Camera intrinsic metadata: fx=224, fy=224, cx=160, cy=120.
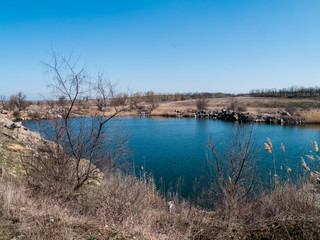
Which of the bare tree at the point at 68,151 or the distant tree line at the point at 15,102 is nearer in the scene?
the bare tree at the point at 68,151

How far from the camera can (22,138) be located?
12641 millimetres

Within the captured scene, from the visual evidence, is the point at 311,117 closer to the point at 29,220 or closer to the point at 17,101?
the point at 29,220

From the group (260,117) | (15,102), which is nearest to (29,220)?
(260,117)

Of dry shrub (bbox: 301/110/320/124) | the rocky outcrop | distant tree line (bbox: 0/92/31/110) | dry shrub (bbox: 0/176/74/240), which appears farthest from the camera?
distant tree line (bbox: 0/92/31/110)

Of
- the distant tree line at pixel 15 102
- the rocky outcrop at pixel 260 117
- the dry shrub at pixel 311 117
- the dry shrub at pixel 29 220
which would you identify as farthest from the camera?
the distant tree line at pixel 15 102

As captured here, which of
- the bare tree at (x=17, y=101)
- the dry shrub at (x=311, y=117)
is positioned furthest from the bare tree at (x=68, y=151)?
the bare tree at (x=17, y=101)

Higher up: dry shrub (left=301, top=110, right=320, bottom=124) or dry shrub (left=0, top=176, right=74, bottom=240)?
dry shrub (left=0, top=176, right=74, bottom=240)

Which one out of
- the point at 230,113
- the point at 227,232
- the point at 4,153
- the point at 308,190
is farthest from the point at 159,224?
the point at 230,113

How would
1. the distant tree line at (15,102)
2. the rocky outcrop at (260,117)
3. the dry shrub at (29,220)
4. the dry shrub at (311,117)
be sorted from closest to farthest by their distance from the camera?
the dry shrub at (29,220) < the dry shrub at (311,117) < the rocky outcrop at (260,117) < the distant tree line at (15,102)

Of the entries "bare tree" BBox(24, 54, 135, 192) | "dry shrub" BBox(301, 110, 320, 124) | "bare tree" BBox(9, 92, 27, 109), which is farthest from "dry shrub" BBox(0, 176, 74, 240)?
"bare tree" BBox(9, 92, 27, 109)

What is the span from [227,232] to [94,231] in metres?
2.37

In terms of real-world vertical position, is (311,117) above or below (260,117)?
above

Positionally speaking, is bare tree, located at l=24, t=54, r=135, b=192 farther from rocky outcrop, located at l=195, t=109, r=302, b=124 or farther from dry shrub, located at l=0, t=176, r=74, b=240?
rocky outcrop, located at l=195, t=109, r=302, b=124

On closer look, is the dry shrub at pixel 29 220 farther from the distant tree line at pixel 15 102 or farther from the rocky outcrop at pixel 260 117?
the distant tree line at pixel 15 102
